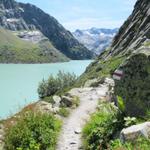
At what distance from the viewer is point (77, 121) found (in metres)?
21.3

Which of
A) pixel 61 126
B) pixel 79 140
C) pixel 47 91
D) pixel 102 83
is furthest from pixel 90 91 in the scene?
pixel 47 91

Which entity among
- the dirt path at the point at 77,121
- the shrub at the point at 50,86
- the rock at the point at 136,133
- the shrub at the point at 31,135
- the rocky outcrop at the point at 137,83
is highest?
the rocky outcrop at the point at 137,83

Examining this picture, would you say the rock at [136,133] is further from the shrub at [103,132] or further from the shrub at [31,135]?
the shrub at [31,135]

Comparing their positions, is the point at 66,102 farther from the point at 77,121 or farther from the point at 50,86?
the point at 50,86

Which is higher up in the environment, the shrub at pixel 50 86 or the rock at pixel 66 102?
the rock at pixel 66 102

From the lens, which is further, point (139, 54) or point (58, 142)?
point (58, 142)

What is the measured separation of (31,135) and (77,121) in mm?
5990

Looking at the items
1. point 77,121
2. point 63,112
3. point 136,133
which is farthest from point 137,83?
point 63,112

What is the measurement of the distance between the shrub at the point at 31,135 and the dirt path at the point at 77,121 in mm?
515

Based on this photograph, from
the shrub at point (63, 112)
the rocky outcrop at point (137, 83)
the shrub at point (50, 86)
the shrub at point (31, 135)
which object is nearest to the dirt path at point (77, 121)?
the shrub at point (63, 112)

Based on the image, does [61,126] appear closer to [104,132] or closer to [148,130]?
[104,132]

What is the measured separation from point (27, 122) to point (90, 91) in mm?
18239

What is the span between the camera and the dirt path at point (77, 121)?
1649 centimetres

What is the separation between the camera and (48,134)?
1634 cm
